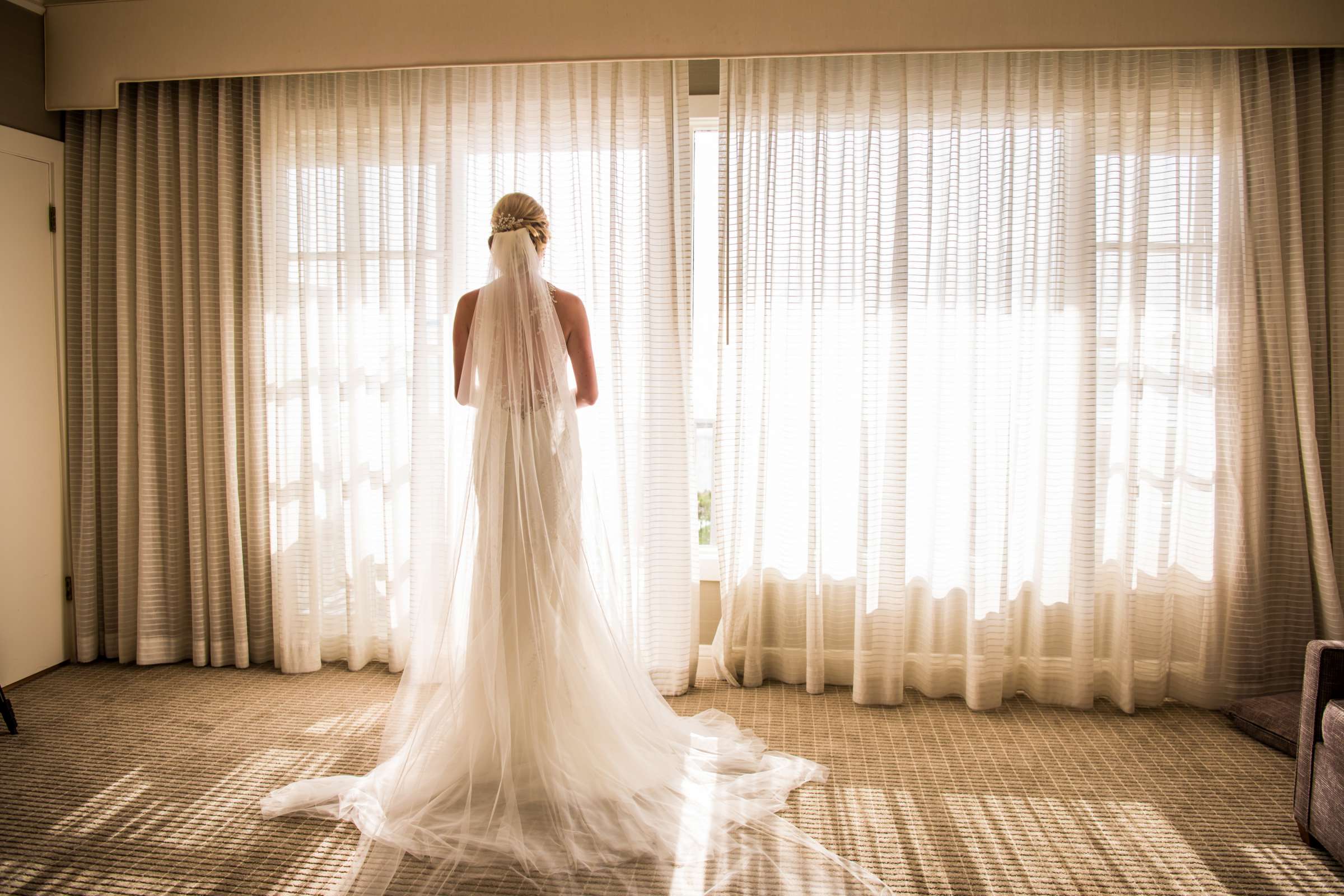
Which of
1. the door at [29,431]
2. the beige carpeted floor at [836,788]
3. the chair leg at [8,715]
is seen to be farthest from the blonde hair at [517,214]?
the chair leg at [8,715]

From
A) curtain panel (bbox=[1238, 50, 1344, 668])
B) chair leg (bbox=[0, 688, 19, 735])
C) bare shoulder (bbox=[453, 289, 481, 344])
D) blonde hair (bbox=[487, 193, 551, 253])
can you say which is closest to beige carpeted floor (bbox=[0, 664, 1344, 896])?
chair leg (bbox=[0, 688, 19, 735])

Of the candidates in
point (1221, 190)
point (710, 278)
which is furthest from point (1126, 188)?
point (710, 278)

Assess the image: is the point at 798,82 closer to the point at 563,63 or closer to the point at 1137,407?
the point at 563,63

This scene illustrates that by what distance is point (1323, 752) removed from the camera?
2.04 meters

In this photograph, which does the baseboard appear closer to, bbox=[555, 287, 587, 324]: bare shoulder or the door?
the door

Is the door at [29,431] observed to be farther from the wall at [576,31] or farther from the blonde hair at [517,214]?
the blonde hair at [517,214]

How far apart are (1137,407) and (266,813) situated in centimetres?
326

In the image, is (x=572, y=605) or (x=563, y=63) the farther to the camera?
(x=563, y=63)

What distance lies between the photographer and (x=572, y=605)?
92.7 inches

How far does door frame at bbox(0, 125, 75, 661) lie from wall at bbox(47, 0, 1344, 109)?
0.22 metres

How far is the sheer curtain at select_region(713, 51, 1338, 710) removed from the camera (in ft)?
9.87

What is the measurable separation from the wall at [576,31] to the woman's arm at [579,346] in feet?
3.66

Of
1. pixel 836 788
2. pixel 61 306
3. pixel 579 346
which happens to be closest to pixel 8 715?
pixel 61 306

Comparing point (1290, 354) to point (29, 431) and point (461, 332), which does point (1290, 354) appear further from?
point (29, 431)
